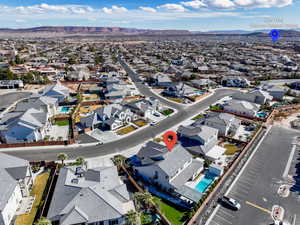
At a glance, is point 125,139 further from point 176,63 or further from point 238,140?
point 176,63

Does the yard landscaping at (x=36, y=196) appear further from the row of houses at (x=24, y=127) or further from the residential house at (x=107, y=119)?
the residential house at (x=107, y=119)

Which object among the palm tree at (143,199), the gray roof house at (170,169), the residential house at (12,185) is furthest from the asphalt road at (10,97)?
the palm tree at (143,199)

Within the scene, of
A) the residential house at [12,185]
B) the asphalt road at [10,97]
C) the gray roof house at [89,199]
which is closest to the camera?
the gray roof house at [89,199]

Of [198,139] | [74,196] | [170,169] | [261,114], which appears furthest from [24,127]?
[261,114]

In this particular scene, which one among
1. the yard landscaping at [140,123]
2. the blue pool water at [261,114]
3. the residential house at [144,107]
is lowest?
the yard landscaping at [140,123]

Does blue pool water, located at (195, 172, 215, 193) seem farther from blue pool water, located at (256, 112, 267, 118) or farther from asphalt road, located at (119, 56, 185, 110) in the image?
blue pool water, located at (256, 112, 267, 118)

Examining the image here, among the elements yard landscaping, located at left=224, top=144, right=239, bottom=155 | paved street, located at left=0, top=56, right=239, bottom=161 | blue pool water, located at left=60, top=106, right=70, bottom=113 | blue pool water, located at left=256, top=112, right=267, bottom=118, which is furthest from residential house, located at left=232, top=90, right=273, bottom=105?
blue pool water, located at left=60, top=106, right=70, bottom=113

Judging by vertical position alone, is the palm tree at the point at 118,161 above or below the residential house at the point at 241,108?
below
